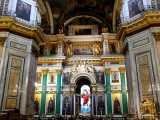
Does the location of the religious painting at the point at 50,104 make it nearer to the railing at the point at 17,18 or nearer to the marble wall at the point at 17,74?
the marble wall at the point at 17,74

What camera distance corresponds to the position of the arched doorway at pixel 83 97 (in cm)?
2191

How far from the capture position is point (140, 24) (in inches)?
474

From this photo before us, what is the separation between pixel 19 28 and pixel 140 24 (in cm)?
777

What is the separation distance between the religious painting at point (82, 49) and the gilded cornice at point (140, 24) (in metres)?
9.35

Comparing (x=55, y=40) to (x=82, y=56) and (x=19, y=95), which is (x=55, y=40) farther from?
(x=19, y=95)

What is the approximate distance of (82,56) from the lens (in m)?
21.9

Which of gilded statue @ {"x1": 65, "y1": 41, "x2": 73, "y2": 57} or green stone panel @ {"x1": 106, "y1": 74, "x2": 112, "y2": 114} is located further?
gilded statue @ {"x1": 65, "y1": 41, "x2": 73, "y2": 57}

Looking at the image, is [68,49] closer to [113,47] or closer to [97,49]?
[97,49]

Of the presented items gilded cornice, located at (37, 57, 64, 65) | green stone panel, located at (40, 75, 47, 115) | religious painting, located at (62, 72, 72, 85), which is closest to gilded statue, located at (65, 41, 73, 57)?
gilded cornice, located at (37, 57, 64, 65)

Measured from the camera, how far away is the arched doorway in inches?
862

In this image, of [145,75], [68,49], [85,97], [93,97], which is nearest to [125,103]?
[93,97]

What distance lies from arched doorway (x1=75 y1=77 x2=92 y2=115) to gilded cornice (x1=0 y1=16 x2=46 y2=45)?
10139mm

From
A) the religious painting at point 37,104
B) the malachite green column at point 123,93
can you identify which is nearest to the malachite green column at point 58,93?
the religious painting at point 37,104

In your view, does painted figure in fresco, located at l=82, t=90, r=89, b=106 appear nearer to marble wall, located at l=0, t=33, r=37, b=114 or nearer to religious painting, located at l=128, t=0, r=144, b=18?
→ marble wall, located at l=0, t=33, r=37, b=114
